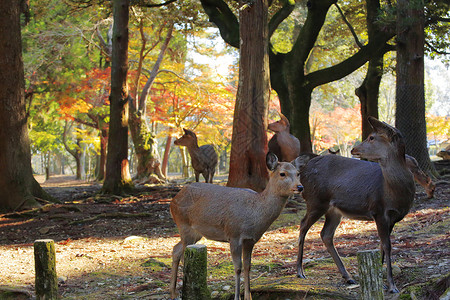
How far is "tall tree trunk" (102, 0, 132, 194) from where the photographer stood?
1333 centimetres

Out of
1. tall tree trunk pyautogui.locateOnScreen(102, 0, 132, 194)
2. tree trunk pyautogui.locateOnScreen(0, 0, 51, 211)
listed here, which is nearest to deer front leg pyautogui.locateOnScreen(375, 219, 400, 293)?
tree trunk pyautogui.locateOnScreen(0, 0, 51, 211)

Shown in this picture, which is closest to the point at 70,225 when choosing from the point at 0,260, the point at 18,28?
the point at 0,260

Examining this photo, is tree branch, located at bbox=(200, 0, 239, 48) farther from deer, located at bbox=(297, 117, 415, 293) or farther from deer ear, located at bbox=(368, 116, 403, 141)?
deer ear, located at bbox=(368, 116, 403, 141)

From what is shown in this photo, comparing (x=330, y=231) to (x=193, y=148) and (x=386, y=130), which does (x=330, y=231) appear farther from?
(x=193, y=148)

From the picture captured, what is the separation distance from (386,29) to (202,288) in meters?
12.5

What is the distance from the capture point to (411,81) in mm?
12586

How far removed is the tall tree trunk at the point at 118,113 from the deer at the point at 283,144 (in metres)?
Result: 4.52

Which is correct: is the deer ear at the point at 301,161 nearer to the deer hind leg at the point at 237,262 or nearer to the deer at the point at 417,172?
the deer at the point at 417,172

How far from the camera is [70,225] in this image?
951 centimetres

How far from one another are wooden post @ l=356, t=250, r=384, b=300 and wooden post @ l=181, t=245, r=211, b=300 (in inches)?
49.8

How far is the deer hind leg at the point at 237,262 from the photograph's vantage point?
4.17 meters

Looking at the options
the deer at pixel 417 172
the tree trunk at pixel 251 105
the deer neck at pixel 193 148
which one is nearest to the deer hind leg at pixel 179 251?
the deer at pixel 417 172

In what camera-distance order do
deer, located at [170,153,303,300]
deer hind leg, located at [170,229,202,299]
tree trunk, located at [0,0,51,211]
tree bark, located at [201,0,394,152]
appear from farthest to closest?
tree bark, located at [201,0,394,152] → tree trunk, located at [0,0,51,211] → deer hind leg, located at [170,229,202,299] → deer, located at [170,153,303,300]

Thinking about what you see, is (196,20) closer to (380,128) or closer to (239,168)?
(239,168)
